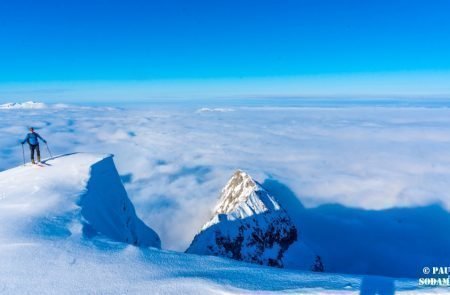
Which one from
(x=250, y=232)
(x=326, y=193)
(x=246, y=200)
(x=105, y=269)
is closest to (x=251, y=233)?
(x=250, y=232)

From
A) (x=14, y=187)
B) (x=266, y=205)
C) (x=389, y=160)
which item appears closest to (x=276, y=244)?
(x=266, y=205)

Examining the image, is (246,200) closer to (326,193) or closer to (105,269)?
(105,269)

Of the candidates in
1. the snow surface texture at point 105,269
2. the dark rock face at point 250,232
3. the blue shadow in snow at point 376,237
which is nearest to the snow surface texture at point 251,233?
the dark rock face at point 250,232

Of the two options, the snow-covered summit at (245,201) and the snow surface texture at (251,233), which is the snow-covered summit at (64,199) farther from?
the snow-covered summit at (245,201)

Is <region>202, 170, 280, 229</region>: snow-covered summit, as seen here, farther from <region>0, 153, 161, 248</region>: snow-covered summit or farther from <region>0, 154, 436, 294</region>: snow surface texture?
<region>0, 154, 436, 294</region>: snow surface texture

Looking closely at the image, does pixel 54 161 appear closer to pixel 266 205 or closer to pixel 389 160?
pixel 266 205

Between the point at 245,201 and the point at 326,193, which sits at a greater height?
the point at 245,201

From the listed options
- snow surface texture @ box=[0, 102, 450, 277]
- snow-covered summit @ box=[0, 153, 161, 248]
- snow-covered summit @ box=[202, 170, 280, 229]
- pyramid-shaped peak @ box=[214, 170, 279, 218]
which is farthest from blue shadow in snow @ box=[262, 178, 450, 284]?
snow-covered summit @ box=[0, 153, 161, 248]
